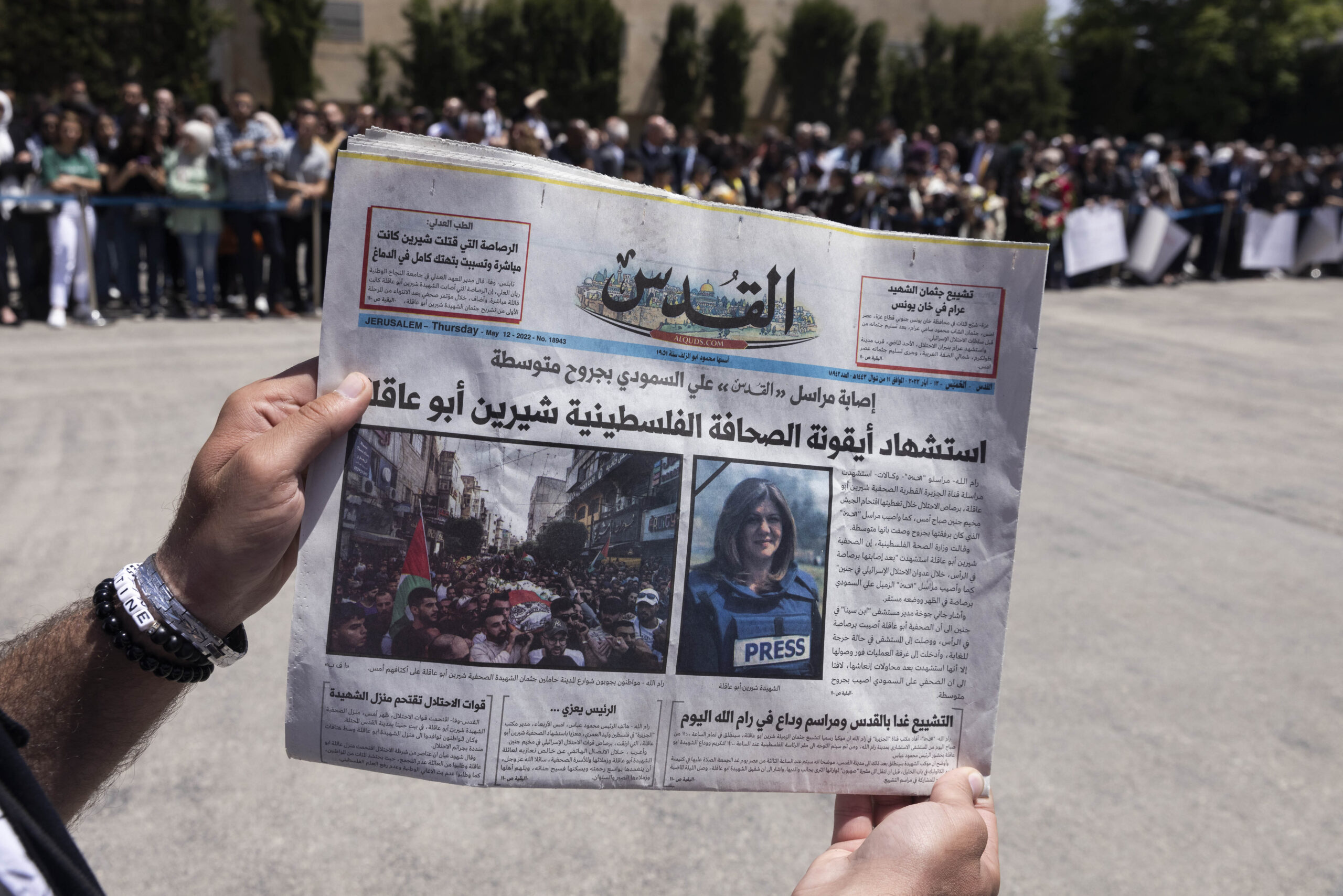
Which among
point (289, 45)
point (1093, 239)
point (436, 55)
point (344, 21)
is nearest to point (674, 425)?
point (1093, 239)

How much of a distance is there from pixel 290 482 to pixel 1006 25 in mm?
36800

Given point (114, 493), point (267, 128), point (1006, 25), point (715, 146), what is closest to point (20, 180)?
point (267, 128)

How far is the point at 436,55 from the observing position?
2667cm

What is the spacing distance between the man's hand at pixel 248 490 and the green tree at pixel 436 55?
27.6 metres

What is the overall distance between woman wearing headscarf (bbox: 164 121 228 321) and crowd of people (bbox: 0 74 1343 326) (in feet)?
0.05

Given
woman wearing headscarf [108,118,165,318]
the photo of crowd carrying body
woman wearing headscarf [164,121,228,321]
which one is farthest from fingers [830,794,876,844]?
woman wearing headscarf [108,118,165,318]

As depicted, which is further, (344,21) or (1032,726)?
(344,21)

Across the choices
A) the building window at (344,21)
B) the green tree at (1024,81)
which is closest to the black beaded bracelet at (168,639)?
the building window at (344,21)

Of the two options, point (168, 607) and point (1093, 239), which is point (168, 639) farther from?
point (1093, 239)

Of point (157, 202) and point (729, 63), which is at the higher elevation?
point (729, 63)

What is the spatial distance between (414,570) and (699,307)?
16.8 inches

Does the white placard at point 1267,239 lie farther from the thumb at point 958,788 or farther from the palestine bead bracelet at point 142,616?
the palestine bead bracelet at point 142,616

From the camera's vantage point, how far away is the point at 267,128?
9086 millimetres

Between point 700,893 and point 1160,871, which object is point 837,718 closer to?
point 700,893
